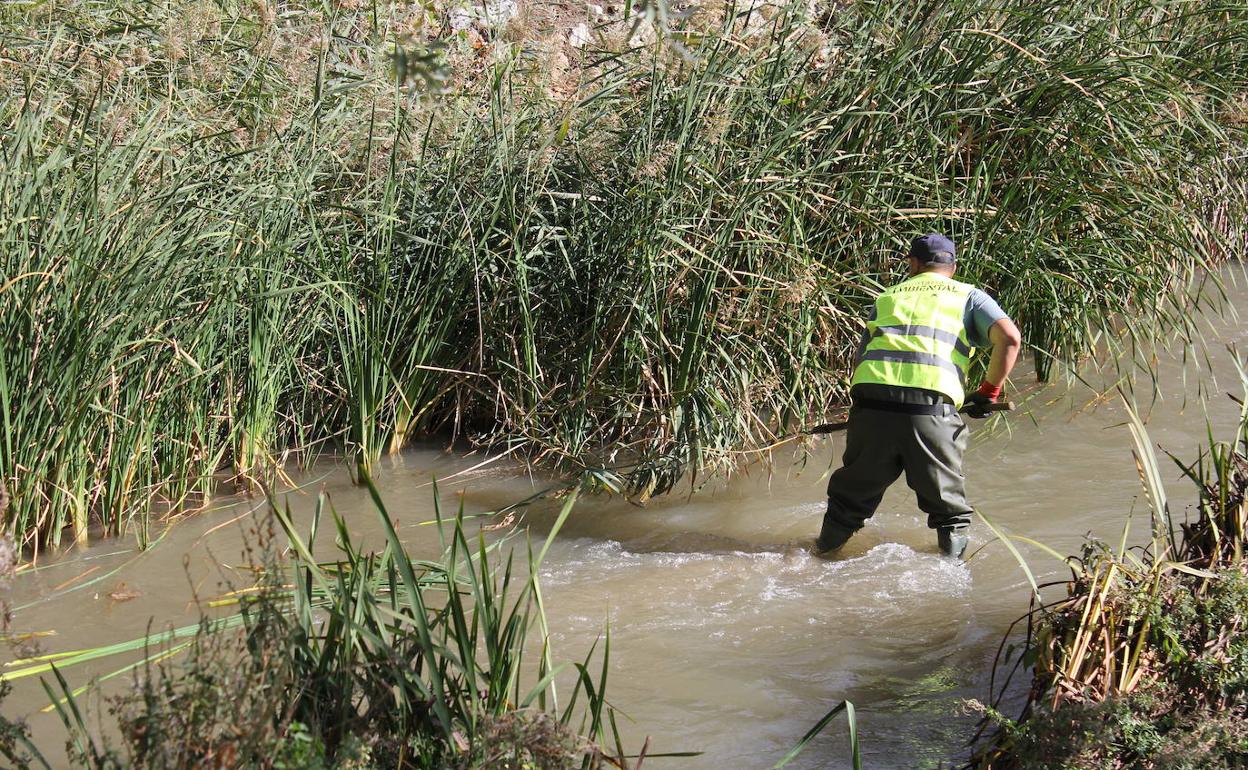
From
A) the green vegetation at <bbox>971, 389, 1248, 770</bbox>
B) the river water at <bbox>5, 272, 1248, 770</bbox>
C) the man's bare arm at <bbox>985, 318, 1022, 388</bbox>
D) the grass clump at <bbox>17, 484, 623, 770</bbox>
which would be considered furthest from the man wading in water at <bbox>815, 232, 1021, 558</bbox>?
the grass clump at <bbox>17, 484, 623, 770</bbox>

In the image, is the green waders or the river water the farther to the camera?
the green waders

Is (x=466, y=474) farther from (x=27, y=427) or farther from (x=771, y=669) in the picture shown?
(x=771, y=669)

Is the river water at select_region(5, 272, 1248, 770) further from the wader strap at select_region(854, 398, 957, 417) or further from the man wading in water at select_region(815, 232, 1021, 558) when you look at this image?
the wader strap at select_region(854, 398, 957, 417)

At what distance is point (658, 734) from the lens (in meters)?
3.89

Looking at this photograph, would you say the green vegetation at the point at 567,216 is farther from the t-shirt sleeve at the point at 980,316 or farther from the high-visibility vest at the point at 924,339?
the t-shirt sleeve at the point at 980,316

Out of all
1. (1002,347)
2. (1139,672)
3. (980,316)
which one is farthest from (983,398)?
(1139,672)

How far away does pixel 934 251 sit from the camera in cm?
537

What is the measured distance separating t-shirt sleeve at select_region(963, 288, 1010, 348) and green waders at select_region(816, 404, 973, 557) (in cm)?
34

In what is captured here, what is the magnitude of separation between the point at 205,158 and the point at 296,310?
2.90 feet

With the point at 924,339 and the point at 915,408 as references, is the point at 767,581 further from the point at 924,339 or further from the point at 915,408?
the point at 924,339

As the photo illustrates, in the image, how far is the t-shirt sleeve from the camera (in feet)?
17.0

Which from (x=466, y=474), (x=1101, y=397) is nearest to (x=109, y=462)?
(x=466, y=474)

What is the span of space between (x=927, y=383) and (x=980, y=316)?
1.25 ft

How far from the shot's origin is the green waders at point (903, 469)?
525 cm
